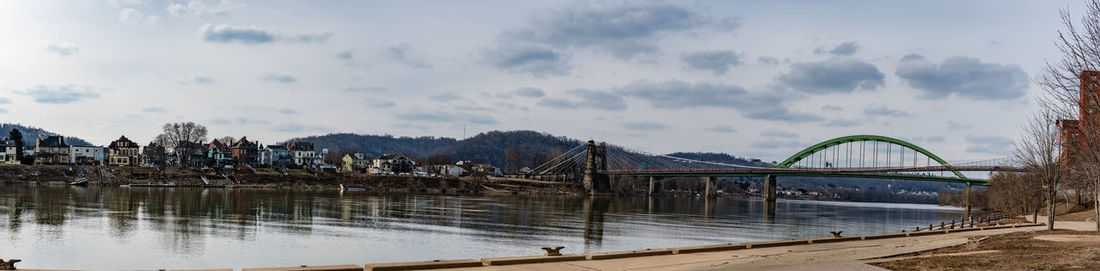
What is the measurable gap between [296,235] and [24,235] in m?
11.1

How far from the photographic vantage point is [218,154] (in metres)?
165

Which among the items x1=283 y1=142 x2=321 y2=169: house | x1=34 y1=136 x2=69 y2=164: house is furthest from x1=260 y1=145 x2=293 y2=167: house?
x1=34 y1=136 x2=69 y2=164: house

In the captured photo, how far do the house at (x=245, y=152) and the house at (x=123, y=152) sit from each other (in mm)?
19273

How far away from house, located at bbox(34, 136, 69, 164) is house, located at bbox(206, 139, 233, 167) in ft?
93.3

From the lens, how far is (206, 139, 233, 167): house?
525ft

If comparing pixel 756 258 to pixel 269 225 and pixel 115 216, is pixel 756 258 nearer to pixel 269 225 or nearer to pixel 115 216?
pixel 269 225

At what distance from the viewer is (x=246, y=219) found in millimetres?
47531

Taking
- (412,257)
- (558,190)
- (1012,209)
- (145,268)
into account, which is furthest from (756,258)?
(558,190)

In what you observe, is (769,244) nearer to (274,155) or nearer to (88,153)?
(274,155)

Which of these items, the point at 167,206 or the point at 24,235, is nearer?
the point at 24,235

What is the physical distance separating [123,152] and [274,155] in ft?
114

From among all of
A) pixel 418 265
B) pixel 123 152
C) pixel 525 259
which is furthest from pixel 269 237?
pixel 123 152

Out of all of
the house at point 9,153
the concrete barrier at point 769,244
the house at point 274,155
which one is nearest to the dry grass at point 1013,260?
the concrete barrier at point 769,244

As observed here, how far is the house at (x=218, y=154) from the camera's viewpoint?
160038 millimetres
